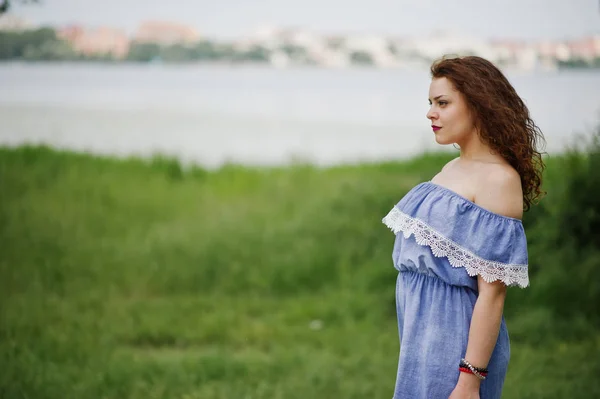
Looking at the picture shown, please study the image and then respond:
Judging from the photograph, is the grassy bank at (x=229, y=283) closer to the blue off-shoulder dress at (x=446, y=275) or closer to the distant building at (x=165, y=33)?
the distant building at (x=165, y=33)

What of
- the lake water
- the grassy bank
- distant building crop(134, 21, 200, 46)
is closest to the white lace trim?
the grassy bank

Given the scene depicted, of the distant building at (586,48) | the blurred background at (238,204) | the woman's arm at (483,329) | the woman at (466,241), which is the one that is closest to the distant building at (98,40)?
the blurred background at (238,204)

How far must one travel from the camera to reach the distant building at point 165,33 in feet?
31.2

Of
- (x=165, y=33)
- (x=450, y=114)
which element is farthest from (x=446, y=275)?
(x=165, y=33)

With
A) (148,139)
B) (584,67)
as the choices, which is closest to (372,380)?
(584,67)

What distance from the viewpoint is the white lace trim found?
208 centimetres

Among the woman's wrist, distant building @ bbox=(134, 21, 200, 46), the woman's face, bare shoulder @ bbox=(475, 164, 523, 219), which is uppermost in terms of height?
distant building @ bbox=(134, 21, 200, 46)

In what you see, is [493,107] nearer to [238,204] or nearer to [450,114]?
[450,114]

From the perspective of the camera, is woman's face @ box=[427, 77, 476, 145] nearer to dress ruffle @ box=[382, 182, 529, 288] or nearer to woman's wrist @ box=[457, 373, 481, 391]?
dress ruffle @ box=[382, 182, 529, 288]

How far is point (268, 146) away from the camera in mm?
9492

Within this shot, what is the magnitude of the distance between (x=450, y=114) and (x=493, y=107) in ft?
0.38

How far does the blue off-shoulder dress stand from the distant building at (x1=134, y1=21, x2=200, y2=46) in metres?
7.74

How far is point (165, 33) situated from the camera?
9508mm

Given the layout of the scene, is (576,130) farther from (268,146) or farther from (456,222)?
(456,222)
